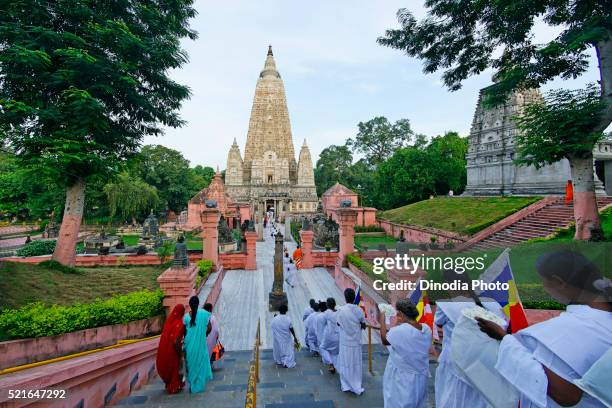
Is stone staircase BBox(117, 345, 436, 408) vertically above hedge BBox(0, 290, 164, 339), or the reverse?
hedge BBox(0, 290, 164, 339)

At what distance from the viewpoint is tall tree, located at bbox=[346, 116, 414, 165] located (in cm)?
5309

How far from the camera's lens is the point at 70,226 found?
8.71 meters

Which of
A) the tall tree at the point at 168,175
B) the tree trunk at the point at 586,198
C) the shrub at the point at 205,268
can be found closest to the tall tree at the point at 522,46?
the tree trunk at the point at 586,198

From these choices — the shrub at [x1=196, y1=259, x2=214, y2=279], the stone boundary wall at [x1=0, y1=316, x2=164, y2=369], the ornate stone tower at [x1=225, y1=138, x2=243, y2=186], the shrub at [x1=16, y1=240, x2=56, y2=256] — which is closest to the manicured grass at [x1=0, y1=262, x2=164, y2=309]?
the stone boundary wall at [x1=0, y1=316, x2=164, y2=369]

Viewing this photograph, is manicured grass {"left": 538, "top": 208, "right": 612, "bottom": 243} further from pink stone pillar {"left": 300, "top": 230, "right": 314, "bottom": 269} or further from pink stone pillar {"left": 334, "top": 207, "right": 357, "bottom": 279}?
Result: pink stone pillar {"left": 300, "top": 230, "right": 314, "bottom": 269}

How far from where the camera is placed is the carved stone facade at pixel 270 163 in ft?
155

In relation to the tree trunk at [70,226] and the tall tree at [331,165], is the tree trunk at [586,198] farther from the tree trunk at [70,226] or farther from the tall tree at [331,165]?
the tall tree at [331,165]

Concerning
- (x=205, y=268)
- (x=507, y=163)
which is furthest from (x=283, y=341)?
(x=507, y=163)

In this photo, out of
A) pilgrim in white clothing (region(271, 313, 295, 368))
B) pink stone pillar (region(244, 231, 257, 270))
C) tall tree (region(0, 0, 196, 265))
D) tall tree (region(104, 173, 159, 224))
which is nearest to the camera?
pilgrim in white clothing (region(271, 313, 295, 368))

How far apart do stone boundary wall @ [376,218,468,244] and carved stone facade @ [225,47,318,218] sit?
2025 centimetres

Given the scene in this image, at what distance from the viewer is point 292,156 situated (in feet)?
168

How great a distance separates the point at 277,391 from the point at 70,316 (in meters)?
3.21

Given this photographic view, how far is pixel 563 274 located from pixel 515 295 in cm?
94

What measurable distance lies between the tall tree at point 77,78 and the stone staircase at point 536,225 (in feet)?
51.8
